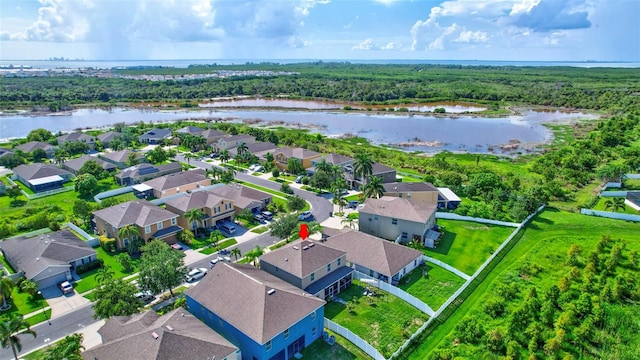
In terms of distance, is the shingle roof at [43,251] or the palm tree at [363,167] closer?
the shingle roof at [43,251]

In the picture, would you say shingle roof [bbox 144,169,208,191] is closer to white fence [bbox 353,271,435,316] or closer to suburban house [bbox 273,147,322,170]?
suburban house [bbox 273,147,322,170]

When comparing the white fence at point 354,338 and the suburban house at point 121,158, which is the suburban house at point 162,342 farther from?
the suburban house at point 121,158

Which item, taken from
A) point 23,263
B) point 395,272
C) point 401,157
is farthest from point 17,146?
point 395,272

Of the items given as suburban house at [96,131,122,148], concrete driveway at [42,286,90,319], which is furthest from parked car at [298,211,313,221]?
suburban house at [96,131,122,148]

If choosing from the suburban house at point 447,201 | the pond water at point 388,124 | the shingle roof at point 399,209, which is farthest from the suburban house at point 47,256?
the pond water at point 388,124

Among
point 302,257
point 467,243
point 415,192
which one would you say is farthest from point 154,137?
Answer: point 467,243
